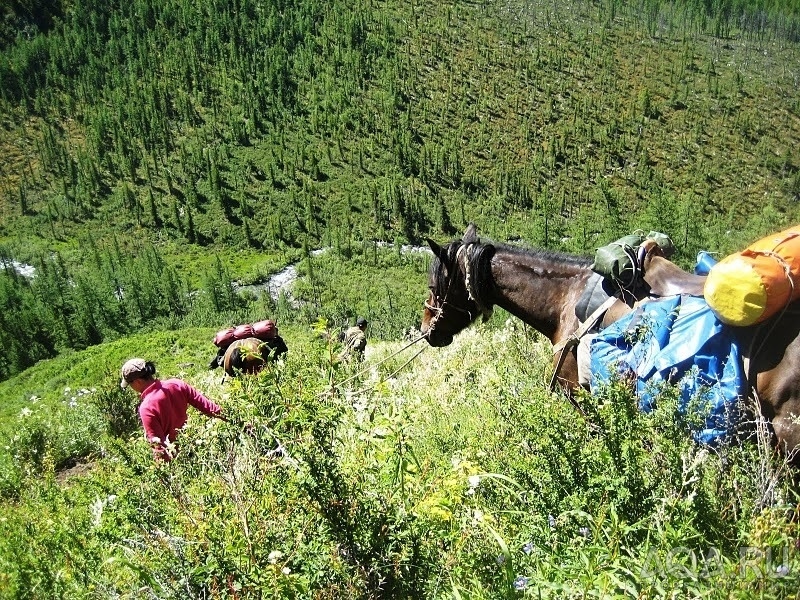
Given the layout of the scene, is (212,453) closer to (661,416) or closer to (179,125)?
(661,416)

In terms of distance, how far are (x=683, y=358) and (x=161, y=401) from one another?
426cm

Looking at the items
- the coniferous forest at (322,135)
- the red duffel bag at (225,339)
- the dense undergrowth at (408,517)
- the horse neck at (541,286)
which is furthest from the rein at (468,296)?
the coniferous forest at (322,135)

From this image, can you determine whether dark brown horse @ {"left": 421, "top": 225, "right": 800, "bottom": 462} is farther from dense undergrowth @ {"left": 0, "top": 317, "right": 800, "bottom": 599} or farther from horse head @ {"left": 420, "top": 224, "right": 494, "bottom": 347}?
dense undergrowth @ {"left": 0, "top": 317, "right": 800, "bottom": 599}

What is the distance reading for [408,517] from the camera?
2.29m

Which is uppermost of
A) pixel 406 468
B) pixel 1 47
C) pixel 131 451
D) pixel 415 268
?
pixel 406 468

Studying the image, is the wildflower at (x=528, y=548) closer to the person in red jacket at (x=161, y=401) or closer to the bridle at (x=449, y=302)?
the bridle at (x=449, y=302)

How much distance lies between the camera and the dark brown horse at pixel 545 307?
10.00ft

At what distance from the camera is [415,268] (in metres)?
91.2

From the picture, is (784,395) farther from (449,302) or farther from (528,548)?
(449,302)

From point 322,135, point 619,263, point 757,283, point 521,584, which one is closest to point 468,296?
point 619,263

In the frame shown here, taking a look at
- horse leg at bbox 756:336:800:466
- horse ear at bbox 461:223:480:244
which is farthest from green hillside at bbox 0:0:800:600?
horse ear at bbox 461:223:480:244

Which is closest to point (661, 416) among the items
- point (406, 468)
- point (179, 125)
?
point (406, 468)

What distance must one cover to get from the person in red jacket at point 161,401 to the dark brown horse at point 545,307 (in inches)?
94.4

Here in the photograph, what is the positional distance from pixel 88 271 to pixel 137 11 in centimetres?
8581
